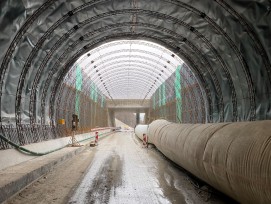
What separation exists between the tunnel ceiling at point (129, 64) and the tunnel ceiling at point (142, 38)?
5521 millimetres

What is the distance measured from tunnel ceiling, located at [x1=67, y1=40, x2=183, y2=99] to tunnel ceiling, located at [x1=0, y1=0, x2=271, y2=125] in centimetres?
552

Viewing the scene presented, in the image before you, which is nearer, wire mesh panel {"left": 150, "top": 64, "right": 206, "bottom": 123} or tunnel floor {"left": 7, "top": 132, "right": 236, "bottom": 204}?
tunnel floor {"left": 7, "top": 132, "right": 236, "bottom": 204}

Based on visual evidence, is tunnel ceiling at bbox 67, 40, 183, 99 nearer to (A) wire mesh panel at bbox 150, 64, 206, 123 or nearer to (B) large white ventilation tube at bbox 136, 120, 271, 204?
(A) wire mesh panel at bbox 150, 64, 206, 123

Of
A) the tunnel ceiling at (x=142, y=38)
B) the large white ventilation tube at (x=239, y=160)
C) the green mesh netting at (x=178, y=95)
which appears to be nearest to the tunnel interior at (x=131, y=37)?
the tunnel ceiling at (x=142, y=38)

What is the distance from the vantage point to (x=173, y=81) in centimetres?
3189

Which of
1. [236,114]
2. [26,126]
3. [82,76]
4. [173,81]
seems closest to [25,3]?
[26,126]

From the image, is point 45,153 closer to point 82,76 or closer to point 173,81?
point 82,76

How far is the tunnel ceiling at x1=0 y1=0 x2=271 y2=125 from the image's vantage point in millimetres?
11078

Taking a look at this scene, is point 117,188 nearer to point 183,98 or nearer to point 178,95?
point 183,98

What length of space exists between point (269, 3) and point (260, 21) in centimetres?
101

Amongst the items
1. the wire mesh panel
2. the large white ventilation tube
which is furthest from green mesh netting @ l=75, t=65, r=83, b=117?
the large white ventilation tube

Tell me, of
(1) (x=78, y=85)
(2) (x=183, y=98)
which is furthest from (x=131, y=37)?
(1) (x=78, y=85)

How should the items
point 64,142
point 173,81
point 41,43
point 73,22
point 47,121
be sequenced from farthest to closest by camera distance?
point 173,81, point 64,142, point 47,121, point 73,22, point 41,43

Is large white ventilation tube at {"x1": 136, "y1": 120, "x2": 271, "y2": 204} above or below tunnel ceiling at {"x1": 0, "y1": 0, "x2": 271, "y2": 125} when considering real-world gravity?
below
